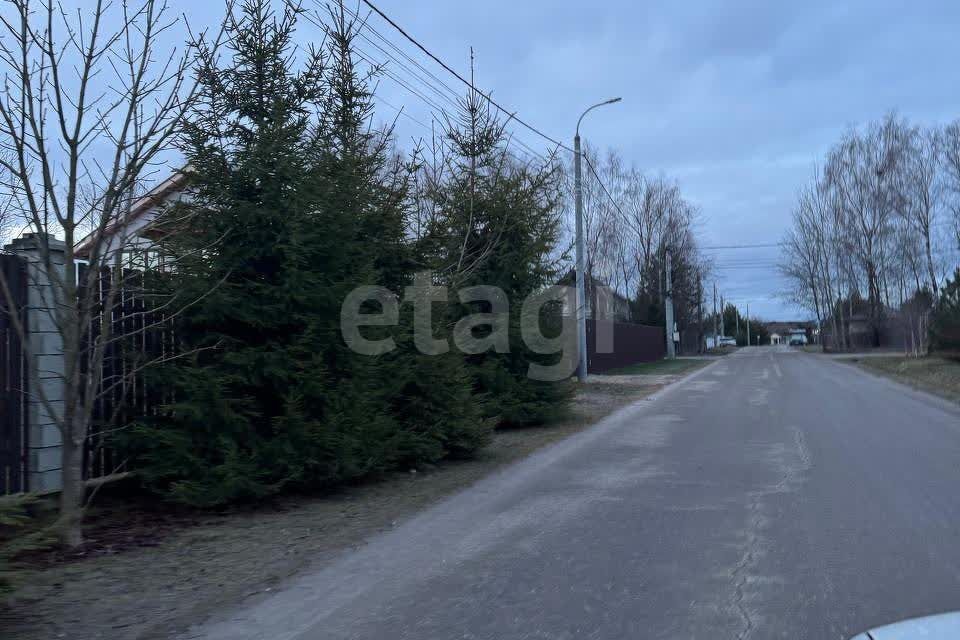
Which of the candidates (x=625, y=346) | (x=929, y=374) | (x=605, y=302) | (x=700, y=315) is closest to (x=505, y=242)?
(x=929, y=374)

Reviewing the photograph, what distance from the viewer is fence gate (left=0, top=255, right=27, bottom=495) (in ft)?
22.2

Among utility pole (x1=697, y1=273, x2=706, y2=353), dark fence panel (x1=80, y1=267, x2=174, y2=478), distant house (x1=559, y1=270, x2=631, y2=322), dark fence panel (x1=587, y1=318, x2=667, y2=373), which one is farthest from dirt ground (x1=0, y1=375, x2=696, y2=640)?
→ utility pole (x1=697, y1=273, x2=706, y2=353)

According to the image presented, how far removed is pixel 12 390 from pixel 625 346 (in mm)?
34099

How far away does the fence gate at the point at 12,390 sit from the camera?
22.2 ft

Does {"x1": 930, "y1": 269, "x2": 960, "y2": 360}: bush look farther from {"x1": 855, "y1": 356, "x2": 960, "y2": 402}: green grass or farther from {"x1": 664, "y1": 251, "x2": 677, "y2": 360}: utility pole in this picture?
{"x1": 664, "y1": 251, "x2": 677, "y2": 360}: utility pole

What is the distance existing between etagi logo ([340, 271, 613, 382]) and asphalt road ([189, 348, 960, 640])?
199 cm

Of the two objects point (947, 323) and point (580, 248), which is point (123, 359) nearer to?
point (580, 248)

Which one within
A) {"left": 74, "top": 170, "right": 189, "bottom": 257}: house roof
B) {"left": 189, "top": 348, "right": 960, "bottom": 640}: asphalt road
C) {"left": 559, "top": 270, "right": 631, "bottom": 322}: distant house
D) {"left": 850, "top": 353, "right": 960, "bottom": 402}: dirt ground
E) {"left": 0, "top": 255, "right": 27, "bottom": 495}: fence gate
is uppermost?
{"left": 559, "top": 270, "right": 631, "bottom": 322}: distant house

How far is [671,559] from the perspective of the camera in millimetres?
5930

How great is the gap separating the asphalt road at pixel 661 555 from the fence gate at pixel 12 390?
302 cm

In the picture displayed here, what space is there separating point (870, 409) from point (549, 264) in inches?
313

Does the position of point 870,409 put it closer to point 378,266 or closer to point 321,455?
point 378,266

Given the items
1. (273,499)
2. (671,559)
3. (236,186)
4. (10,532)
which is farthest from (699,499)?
(10,532)

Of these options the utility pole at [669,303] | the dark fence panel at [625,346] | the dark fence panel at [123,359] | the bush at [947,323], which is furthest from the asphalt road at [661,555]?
the utility pole at [669,303]
